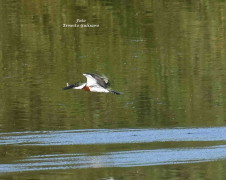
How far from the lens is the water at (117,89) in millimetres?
13742

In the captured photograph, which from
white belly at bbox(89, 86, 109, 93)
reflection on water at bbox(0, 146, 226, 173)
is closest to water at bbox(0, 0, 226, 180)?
reflection on water at bbox(0, 146, 226, 173)

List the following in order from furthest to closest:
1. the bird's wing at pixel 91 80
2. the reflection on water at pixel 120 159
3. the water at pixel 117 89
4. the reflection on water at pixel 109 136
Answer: the bird's wing at pixel 91 80
the reflection on water at pixel 109 136
the water at pixel 117 89
the reflection on water at pixel 120 159

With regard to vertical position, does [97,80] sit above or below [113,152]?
above

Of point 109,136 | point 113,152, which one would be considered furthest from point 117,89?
point 113,152

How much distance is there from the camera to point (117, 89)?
1841 cm

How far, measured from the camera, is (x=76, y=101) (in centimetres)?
1762

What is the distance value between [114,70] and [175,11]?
6538 mm

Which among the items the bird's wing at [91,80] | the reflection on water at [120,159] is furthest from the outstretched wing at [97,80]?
the reflection on water at [120,159]

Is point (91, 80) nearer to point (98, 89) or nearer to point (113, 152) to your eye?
point (98, 89)

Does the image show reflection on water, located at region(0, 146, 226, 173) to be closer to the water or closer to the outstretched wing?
the water

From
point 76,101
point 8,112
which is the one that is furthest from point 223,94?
point 8,112

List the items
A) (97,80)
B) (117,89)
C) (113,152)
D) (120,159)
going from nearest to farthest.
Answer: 1. (120,159)
2. (113,152)
3. (97,80)
4. (117,89)

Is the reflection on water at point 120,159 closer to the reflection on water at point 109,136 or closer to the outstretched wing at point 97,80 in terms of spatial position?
the reflection on water at point 109,136

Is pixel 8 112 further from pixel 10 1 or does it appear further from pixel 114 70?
pixel 10 1
